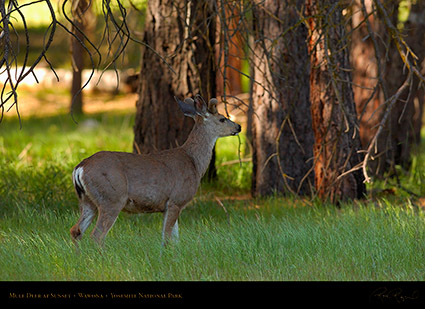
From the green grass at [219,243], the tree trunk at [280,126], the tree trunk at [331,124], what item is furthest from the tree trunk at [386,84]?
the tree trunk at [331,124]

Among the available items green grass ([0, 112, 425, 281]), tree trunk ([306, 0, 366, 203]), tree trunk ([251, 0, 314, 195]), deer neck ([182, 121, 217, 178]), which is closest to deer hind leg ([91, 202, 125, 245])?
green grass ([0, 112, 425, 281])

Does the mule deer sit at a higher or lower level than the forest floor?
higher

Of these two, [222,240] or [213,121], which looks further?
[213,121]

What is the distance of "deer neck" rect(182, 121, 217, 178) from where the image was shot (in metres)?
6.65

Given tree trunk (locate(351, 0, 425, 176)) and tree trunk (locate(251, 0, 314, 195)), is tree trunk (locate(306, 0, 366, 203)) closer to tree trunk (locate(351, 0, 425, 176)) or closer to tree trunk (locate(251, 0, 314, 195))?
tree trunk (locate(251, 0, 314, 195))

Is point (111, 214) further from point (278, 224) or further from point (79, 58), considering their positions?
point (79, 58)

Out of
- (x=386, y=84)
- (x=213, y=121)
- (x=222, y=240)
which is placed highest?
(x=213, y=121)

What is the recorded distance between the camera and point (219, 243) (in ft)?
18.4

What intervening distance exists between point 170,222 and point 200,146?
1000 millimetres

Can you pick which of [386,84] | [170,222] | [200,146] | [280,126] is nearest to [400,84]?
[386,84]

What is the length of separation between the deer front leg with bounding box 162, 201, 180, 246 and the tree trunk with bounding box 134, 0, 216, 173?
2.79 m
